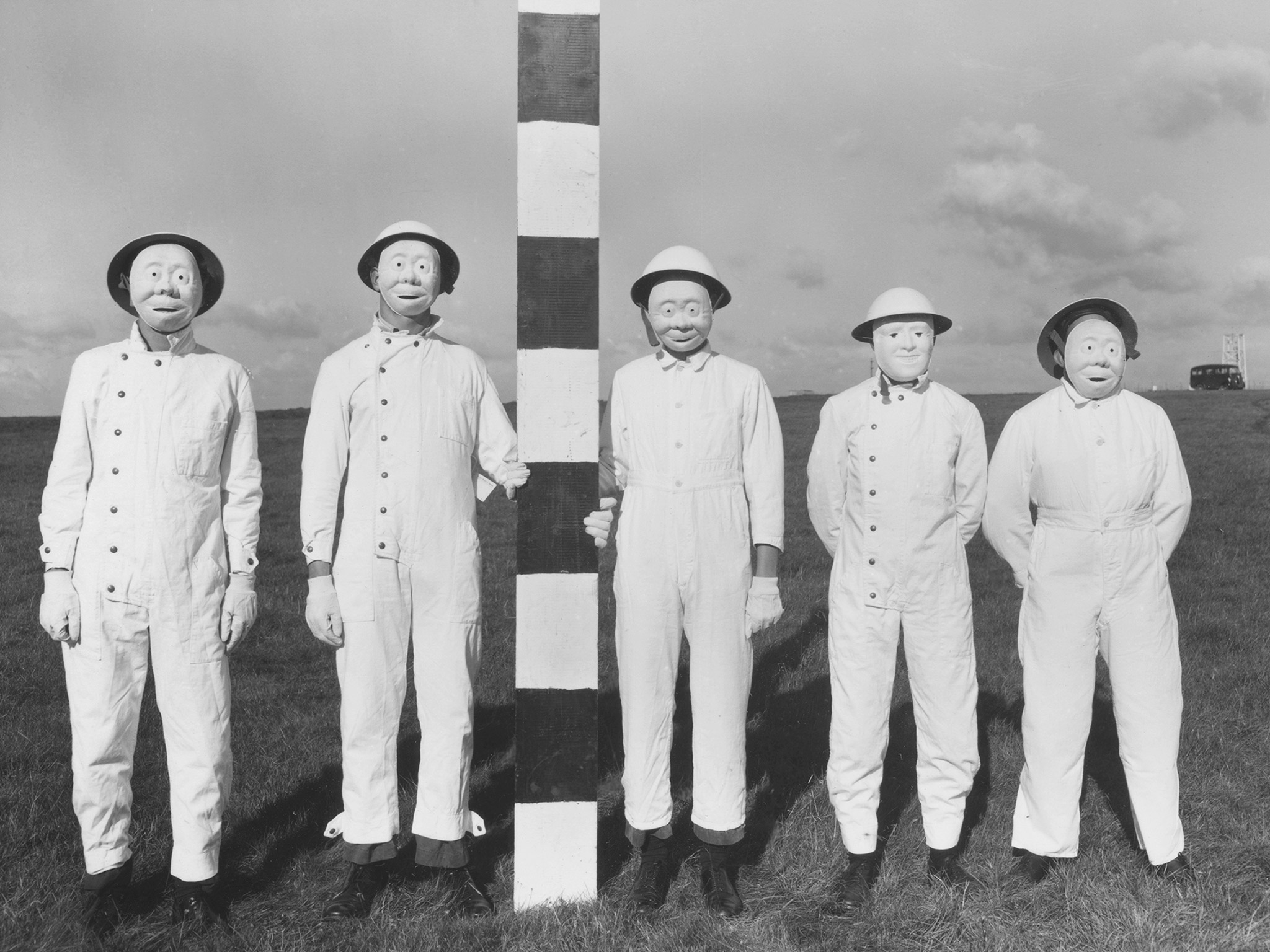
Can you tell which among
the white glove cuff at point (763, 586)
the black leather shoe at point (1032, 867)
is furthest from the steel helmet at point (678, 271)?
the black leather shoe at point (1032, 867)

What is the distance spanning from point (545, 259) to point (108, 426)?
1.90 metres

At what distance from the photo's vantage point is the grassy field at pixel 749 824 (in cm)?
404

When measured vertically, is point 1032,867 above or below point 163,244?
below

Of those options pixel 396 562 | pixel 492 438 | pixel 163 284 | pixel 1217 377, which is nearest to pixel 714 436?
pixel 492 438

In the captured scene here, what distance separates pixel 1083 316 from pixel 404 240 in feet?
10.2

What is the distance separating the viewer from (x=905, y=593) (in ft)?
14.6

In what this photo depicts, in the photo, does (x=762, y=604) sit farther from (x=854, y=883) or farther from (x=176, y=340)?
(x=176, y=340)

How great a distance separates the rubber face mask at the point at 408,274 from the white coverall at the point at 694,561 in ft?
3.14

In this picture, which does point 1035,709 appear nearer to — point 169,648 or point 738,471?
point 738,471

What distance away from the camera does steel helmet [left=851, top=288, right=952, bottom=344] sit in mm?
4465

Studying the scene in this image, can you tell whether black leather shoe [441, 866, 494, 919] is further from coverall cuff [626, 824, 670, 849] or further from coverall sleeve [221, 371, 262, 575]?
coverall sleeve [221, 371, 262, 575]

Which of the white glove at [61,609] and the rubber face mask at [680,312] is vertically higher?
the rubber face mask at [680,312]

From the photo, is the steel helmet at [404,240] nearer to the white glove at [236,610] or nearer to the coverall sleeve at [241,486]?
the coverall sleeve at [241,486]

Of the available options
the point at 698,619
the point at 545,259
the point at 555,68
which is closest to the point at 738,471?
the point at 698,619
